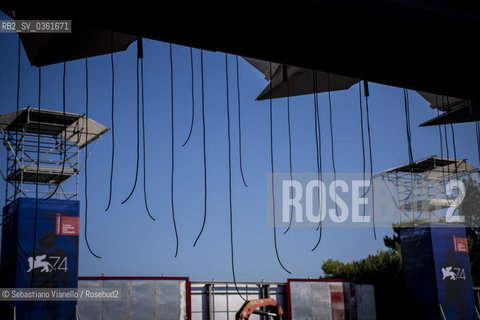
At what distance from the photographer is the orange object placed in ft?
47.9

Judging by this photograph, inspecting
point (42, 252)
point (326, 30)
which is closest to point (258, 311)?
point (42, 252)

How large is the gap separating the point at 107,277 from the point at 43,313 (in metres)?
3.99

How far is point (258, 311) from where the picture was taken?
1452 cm

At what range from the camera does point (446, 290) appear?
→ 21.0 metres

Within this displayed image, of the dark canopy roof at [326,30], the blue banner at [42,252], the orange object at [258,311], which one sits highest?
the dark canopy roof at [326,30]

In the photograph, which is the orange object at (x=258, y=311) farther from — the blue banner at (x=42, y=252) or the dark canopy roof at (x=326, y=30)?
the dark canopy roof at (x=326, y=30)

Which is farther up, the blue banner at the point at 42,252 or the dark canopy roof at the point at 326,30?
the dark canopy roof at the point at 326,30

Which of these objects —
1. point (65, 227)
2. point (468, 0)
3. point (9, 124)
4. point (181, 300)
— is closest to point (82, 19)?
point (468, 0)

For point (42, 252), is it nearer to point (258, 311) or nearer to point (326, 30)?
point (258, 311)

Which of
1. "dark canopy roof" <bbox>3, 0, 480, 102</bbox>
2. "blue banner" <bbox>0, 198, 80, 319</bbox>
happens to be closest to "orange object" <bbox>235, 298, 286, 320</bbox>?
"blue banner" <bbox>0, 198, 80, 319</bbox>

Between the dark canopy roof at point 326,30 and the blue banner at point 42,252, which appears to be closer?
the dark canopy roof at point 326,30

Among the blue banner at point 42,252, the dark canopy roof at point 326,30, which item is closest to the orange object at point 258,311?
the blue banner at point 42,252

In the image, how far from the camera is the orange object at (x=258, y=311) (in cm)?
1461

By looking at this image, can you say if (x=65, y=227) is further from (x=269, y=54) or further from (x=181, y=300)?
(x=269, y=54)
